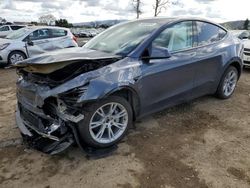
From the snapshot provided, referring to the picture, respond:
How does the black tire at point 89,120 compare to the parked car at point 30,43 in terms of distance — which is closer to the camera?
the black tire at point 89,120

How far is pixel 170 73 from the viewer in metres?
4.21

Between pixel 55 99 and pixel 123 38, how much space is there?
1.59 meters

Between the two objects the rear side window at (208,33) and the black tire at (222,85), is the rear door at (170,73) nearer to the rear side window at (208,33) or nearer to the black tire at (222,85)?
the rear side window at (208,33)

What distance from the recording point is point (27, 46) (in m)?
9.67

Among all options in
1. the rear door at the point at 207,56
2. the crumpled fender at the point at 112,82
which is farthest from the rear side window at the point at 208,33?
the crumpled fender at the point at 112,82

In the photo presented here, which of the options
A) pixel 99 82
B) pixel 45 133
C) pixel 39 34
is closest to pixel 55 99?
pixel 45 133

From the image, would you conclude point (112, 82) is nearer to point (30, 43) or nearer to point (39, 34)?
point (30, 43)

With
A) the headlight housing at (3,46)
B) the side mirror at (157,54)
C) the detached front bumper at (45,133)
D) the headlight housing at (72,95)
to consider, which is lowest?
the headlight housing at (3,46)

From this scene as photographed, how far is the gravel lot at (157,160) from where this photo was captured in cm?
309

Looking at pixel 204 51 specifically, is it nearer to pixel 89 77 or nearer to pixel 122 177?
pixel 89 77

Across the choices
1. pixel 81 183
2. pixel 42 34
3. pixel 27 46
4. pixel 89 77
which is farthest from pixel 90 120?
pixel 42 34

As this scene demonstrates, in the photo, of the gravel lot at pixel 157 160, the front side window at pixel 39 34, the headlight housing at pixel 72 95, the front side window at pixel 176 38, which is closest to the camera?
the gravel lot at pixel 157 160

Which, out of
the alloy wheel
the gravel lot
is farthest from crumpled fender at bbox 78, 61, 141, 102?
the gravel lot

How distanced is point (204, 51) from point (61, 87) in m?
2.67
